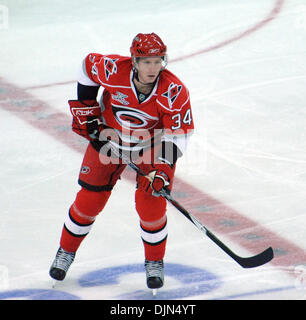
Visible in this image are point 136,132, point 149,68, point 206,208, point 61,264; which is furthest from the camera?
point 206,208

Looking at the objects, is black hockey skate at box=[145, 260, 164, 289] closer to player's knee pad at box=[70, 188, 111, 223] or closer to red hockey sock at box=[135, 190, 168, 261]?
red hockey sock at box=[135, 190, 168, 261]

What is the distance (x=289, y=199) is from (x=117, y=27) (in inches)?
134

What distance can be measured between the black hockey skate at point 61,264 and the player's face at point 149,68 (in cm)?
95

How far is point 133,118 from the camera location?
11.2 feet

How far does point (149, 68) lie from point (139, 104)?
0.19m

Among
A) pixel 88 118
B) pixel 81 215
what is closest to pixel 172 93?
pixel 88 118

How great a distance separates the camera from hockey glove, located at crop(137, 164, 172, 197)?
3275 mm

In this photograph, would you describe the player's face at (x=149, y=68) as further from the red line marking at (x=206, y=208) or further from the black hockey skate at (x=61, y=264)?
the red line marking at (x=206, y=208)

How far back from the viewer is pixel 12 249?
3.83 m

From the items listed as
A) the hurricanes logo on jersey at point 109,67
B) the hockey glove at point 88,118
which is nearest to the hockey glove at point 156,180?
the hockey glove at point 88,118

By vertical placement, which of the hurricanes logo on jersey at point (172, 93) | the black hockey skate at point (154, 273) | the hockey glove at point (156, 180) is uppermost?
the hurricanes logo on jersey at point (172, 93)

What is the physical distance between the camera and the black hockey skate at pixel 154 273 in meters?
3.47

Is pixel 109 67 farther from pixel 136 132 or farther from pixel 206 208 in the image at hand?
pixel 206 208

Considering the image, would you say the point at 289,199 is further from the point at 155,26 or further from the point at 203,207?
the point at 155,26
